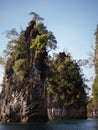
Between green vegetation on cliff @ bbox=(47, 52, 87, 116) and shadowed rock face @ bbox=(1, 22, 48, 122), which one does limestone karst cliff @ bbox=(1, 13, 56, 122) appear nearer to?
shadowed rock face @ bbox=(1, 22, 48, 122)

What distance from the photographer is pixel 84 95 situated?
123 meters

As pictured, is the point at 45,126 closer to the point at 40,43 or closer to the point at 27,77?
the point at 27,77

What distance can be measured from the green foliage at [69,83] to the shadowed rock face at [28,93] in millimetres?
31759

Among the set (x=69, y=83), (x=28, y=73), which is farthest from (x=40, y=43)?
(x=69, y=83)

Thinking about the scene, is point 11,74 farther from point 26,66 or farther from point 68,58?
point 68,58

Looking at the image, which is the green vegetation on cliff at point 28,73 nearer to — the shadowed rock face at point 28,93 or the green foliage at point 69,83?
the shadowed rock face at point 28,93

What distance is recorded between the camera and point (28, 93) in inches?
3150

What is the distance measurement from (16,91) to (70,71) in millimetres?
39783

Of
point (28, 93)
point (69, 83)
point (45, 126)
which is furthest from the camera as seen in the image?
point (69, 83)

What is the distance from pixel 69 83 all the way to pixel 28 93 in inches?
1585

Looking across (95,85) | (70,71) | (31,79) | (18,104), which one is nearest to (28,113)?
(18,104)

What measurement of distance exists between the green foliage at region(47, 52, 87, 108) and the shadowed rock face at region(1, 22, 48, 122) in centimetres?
3176

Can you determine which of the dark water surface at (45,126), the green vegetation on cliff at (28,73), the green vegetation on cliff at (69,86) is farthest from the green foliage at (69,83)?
the dark water surface at (45,126)

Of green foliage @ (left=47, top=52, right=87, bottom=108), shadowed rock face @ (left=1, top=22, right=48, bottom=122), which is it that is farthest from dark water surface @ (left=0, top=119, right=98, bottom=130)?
green foliage @ (left=47, top=52, right=87, bottom=108)
